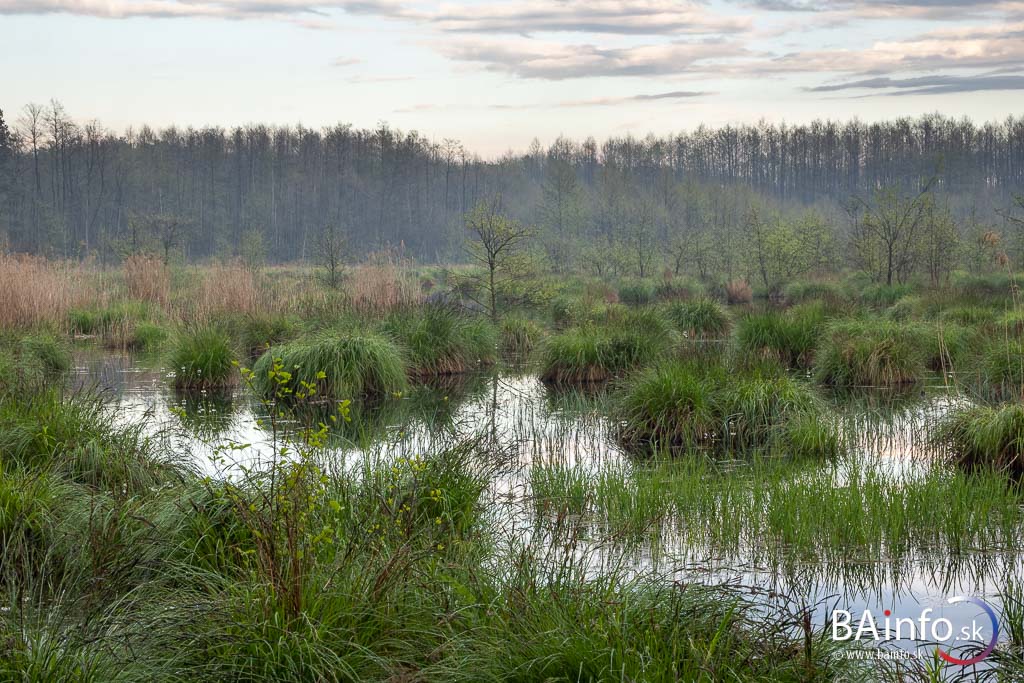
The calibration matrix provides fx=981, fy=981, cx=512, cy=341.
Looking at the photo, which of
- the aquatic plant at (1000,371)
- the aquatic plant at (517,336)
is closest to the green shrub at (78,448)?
the aquatic plant at (1000,371)

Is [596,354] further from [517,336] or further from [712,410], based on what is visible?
[517,336]

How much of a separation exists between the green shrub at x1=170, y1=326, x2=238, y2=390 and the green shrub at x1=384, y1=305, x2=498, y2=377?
98.1 inches

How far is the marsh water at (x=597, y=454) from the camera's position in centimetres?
522

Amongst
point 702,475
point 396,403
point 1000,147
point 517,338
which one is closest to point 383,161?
point 1000,147

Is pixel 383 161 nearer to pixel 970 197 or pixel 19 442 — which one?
pixel 970 197

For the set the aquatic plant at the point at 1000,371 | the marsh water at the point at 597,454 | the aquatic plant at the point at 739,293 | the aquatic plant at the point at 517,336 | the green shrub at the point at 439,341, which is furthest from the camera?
the aquatic plant at the point at 739,293

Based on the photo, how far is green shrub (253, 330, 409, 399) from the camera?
13156 mm

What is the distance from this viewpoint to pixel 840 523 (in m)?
6.01

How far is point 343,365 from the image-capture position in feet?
43.4

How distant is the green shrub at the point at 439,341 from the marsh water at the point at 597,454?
20.6 inches

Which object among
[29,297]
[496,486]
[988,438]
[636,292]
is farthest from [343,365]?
[636,292]

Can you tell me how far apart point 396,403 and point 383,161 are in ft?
224

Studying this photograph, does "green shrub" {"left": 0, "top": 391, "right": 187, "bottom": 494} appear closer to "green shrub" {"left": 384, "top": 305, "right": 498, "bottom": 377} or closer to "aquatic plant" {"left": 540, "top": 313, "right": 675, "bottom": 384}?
"green shrub" {"left": 384, "top": 305, "right": 498, "bottom": 377}

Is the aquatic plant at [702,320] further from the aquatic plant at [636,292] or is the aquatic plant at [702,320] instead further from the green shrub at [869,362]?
the aquatic plant at [636,292]
